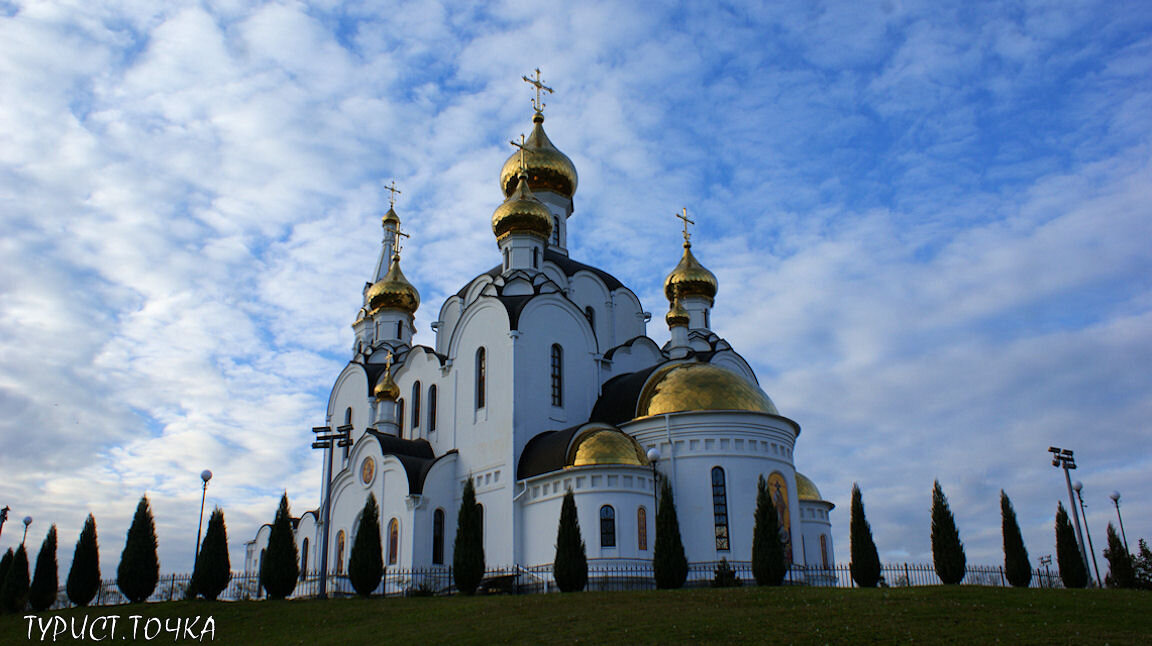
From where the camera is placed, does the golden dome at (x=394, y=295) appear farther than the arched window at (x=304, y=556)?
Yes

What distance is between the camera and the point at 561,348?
78.8 feet

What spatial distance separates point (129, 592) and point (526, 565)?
28.6 feet

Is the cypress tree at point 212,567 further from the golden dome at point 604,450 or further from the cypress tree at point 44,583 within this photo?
the golden dome at point 604,450

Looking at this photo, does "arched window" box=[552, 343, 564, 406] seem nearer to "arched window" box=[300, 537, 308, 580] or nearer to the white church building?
the white church building

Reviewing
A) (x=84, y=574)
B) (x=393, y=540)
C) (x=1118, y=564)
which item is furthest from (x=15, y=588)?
(x=1118, y=564)

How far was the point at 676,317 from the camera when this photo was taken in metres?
27.0

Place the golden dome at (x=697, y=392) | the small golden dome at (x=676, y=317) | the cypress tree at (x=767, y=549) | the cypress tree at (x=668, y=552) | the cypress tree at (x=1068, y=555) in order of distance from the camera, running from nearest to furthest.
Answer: the cypress tree at (x=767, y=549) → the cypress tree at (x=668, y=552) → the cypress tree at (x=1068, y=555) → the golden dome at (x=697, y=392) → the small golden dome at (x=676, y=317)

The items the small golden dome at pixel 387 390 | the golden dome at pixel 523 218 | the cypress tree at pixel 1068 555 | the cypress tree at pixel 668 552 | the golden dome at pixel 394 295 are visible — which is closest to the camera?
the cypress tree at pixel 668 552

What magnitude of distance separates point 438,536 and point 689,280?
11.7 m

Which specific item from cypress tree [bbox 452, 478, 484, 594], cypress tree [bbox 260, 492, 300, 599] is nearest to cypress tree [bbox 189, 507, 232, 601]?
cypress tree [bbox 260, 492, 300, 599]

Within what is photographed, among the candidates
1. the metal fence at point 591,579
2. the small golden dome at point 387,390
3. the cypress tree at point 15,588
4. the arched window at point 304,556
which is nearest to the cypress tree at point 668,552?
the metal fence at point 591,579

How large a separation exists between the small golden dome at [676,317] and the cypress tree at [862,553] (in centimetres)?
970

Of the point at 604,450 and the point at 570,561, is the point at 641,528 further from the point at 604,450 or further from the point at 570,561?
the point at 570,561

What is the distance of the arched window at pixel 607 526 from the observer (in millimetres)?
19672
